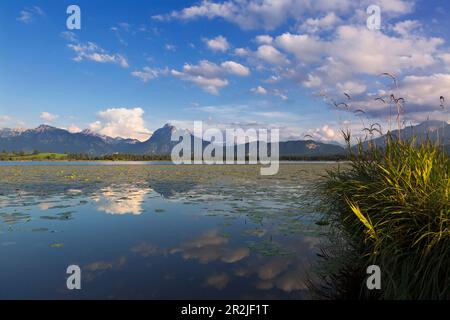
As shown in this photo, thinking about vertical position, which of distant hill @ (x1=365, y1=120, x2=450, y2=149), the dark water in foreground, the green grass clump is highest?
distant hill @ (x1=365, y1=120, x2=450, y2=149)

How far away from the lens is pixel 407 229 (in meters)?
5.67

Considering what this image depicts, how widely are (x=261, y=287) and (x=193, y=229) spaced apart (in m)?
5.78

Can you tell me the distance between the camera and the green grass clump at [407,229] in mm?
4914

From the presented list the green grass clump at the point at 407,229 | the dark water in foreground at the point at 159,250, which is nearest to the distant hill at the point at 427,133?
the green grass clump at the point at 407,229

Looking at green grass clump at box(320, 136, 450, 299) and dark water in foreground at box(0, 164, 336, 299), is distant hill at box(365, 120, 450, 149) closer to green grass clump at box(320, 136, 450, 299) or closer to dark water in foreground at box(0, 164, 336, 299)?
green grass clump at box(320, 136, 450, 299)

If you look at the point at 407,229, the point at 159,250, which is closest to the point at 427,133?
the point at 407,229

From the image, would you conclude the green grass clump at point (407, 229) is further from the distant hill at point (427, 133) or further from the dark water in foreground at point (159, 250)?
the dark water in foreground at point (159, 250)

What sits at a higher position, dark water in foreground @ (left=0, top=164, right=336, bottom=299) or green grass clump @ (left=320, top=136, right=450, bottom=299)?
green grass clump @ (left=320, top=136, right=450, bottom=299)

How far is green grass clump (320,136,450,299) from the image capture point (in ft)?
16.1

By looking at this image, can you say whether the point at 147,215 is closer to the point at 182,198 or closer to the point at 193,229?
the point at 193,229

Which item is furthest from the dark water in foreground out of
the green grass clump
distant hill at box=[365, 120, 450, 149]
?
distant hill at box=[365, 120, 450, 149]

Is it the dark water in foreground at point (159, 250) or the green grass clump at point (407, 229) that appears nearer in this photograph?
the green grass clump at point (407, 229)

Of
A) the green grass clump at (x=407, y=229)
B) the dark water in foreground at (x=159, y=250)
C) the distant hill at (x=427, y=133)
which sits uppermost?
the distant hill at (x=427, y=133)
